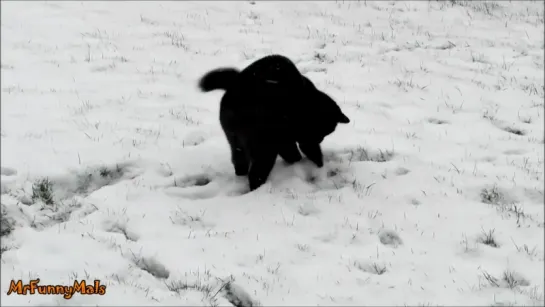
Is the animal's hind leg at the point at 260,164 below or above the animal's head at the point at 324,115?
below

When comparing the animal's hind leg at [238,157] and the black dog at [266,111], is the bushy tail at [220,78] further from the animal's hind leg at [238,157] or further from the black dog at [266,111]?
the animal's hind leg at [238,157]

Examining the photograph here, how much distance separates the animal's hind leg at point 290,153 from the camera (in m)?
5.35

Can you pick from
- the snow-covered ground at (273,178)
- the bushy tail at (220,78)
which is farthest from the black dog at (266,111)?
the snow-covered ground at (273,178)

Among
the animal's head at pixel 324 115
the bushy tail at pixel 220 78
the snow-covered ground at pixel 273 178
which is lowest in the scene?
the snow-covered ground at pixel 273 178

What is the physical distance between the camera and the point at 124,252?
3996 millimetres

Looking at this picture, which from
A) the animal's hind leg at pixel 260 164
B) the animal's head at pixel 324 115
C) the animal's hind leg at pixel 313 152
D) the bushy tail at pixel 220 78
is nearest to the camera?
the animal's hind leg at pixel 260 164

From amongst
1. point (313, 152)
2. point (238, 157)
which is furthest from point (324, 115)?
point (238, 157)

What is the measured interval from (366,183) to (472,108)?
8.35 feet

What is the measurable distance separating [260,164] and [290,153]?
0.61 m

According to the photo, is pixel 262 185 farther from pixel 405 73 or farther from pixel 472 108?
pixel 405 73

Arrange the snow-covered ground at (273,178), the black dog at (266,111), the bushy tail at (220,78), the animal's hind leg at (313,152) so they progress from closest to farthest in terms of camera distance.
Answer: the snow-covered ground at (273,178) < the black dog at (266,111) < the bushy tail at (220,78) < the animal's hind leg at (313,152)

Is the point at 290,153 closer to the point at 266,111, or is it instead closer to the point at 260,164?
the point at 260,164

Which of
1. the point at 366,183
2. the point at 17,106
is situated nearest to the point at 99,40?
the point at 17,106

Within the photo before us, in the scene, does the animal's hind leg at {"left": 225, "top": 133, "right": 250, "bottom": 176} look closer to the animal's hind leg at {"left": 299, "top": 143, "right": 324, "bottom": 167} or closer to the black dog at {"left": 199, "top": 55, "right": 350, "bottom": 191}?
the black dog at {"left": 199, "top": 55, "right": 350, "bottom": 191}
